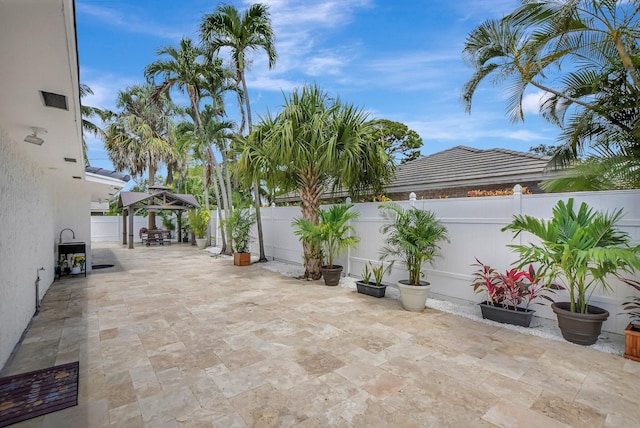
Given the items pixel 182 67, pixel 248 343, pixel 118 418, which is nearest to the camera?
pixel 118 418

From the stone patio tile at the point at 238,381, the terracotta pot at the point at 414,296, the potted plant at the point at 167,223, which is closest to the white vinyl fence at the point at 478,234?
the terracotta pot at the point at 414,296

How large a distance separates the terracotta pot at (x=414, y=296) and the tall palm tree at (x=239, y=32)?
5.34m

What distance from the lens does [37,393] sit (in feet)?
8.46

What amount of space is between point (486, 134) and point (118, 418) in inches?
641

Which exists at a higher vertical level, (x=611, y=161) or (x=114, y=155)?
(x=114, y=155)

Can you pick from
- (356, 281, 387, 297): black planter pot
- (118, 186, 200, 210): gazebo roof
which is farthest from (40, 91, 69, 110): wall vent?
(118, 186, 200, 210): gazebo roof

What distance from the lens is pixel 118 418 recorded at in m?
2.22

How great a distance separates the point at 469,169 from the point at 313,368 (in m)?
6.80

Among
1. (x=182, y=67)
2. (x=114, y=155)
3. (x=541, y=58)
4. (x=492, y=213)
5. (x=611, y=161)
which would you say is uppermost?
(x=182, y=67)

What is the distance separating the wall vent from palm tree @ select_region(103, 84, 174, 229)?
1523 cm

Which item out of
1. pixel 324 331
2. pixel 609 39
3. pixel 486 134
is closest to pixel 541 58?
pixel 609 39

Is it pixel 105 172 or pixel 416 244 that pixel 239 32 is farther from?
pixel 416 244

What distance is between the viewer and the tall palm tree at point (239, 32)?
8828 millimetres

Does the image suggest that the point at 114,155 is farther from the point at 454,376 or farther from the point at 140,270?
the point at 454,376
